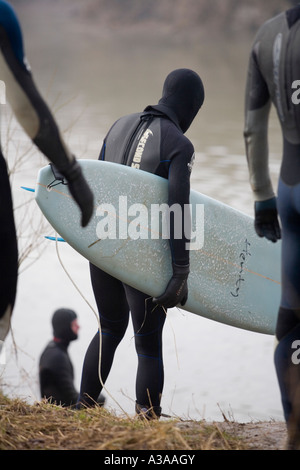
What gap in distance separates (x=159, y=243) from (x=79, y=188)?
4.00 feet

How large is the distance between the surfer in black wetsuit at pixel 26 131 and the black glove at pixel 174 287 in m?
0.94

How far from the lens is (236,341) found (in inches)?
425

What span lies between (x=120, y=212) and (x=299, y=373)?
1.46m

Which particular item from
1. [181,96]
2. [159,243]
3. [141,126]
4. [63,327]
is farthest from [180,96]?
[63,327]

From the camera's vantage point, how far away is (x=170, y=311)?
11070 mm

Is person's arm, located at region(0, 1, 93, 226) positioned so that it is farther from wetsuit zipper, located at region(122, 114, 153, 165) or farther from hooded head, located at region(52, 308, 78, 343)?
hooded head, located at region(52, 308, 78, 343)

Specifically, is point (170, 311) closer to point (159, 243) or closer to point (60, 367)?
point (60, 367)

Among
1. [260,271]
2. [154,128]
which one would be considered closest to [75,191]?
[154,128]

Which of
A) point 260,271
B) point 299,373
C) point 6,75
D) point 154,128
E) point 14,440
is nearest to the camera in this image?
point 6,75

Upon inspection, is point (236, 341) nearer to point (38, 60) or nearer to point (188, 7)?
point (38, 60)

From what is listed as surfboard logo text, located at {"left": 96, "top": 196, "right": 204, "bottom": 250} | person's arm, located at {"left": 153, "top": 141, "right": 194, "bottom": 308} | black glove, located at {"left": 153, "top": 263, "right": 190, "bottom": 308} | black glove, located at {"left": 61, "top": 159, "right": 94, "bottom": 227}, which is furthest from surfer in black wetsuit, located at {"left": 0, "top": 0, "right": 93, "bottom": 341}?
surfboard logo text, located at {"left": 96, "top": 196, "right": 204, "bottom": 250}

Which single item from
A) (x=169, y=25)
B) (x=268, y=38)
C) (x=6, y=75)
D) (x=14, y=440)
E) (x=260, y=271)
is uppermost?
(x=169, y=25)

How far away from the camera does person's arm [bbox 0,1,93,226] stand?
6.70ft

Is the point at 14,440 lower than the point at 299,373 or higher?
lower
